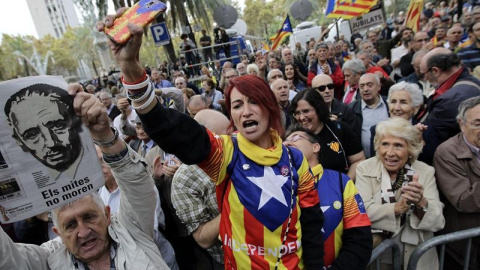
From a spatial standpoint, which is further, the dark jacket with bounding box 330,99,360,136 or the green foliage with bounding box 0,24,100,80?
the green foliage with bounding box 0,24,100,80

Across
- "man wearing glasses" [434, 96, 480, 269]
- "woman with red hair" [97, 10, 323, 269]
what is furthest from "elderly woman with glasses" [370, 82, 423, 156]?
"woman with red hair" [97, 10, 323, 269]

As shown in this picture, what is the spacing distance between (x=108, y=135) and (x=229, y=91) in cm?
62

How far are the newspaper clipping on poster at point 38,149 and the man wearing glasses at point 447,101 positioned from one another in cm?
297

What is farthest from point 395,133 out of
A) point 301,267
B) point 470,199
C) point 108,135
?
point 108,135

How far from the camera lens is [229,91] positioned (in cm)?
160

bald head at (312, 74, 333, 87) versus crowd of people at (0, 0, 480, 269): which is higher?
bald head at (312, 74, 333, 87)

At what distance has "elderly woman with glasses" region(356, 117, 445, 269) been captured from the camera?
7.25 ft

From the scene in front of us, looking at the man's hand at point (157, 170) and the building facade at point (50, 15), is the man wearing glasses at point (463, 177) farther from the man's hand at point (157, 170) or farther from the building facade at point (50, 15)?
the building facade at point (50, 15)

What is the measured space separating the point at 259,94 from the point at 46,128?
36.3 inches

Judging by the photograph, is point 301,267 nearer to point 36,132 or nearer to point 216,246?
point 216,246

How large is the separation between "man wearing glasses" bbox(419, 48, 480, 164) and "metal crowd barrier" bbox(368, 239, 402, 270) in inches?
46.1

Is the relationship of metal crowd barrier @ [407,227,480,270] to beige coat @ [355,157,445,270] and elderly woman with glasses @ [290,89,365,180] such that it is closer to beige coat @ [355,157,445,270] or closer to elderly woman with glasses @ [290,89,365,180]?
beige coat @ [355,157,445,270]

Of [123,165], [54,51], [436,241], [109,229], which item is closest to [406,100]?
[436,241]

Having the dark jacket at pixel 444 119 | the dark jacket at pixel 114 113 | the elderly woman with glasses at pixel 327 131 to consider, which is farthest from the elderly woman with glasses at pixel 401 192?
the dark jacket at pixel 114 113
